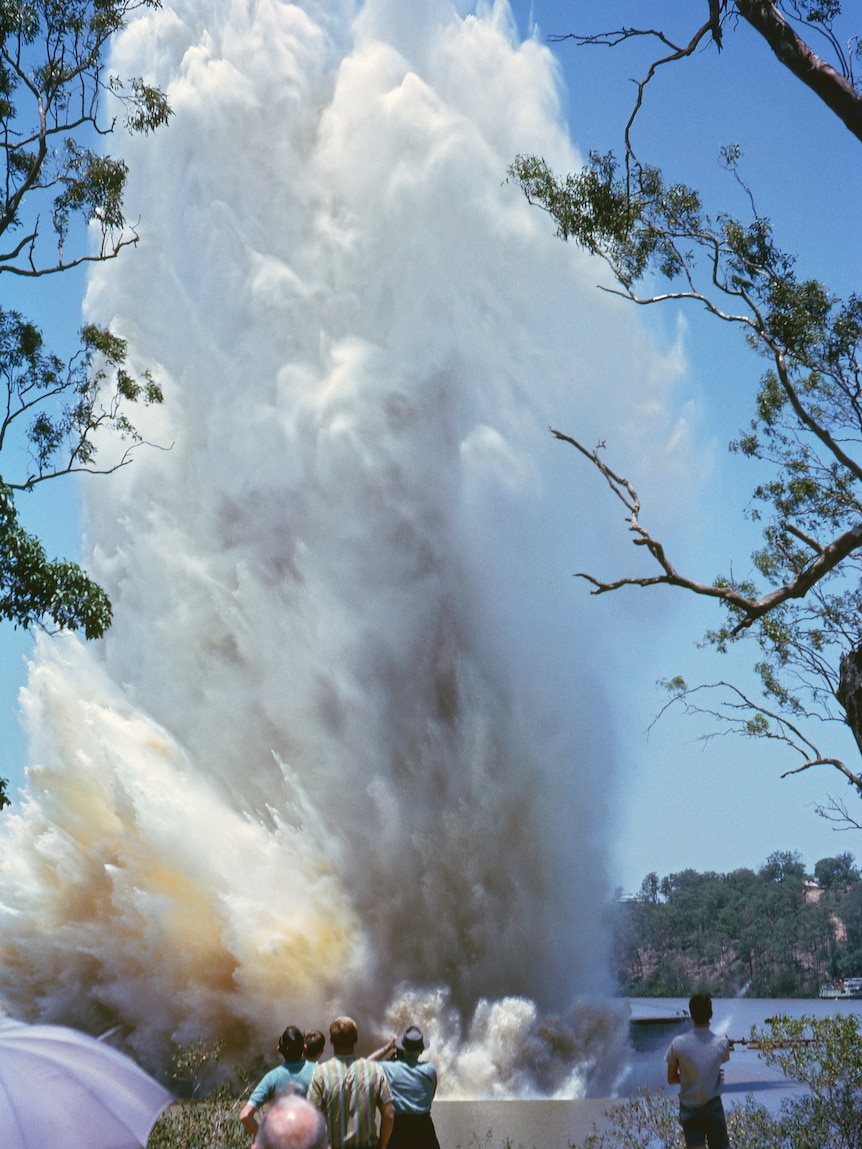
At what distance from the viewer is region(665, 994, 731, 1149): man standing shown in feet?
26.8

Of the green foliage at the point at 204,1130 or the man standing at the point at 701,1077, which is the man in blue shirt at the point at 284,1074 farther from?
the green foliage at the point at 204,1130

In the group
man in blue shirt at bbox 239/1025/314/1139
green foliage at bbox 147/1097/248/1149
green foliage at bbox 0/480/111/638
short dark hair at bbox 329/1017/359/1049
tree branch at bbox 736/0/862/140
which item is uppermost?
tree branch at bbox 736/0/862/140

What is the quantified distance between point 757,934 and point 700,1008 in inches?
4008

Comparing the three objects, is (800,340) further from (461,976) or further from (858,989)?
(858,989)

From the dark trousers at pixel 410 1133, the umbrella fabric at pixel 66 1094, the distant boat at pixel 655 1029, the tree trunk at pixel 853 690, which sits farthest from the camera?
the distant boat at pixel 655 1029

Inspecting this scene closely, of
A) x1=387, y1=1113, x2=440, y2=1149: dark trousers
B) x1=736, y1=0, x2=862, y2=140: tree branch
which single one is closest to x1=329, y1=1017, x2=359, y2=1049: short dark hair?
x1=387, y1=1113, x2=440, y2=1149: dark trousers

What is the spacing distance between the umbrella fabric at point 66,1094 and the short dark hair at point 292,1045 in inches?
48.1

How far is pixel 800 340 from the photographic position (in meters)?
16.3

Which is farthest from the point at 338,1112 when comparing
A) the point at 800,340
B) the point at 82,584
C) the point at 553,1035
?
the point at 553,1035

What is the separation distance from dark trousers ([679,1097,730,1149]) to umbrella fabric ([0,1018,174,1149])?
181 inches

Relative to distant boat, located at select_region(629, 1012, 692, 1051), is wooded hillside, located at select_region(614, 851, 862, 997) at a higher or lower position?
higher

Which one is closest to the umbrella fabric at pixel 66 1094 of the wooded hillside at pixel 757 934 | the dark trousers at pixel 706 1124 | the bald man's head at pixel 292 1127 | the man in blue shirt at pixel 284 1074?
the man in blue shirt at pixel 284 1074

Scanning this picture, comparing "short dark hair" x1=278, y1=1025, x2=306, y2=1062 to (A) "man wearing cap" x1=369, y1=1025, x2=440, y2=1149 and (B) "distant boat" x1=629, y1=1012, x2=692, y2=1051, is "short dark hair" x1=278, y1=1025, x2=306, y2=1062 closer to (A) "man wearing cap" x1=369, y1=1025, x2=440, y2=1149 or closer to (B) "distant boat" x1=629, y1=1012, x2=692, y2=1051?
(A) "man wearing cap" x1=369, y1=1025, x2=440, y2=1149

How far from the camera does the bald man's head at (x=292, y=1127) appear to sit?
149 inches
